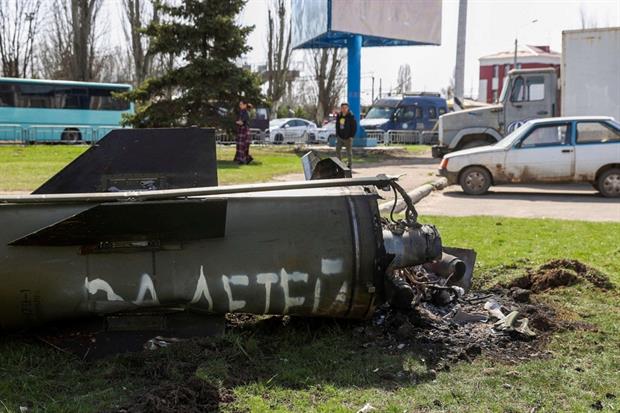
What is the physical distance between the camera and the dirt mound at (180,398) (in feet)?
10.7

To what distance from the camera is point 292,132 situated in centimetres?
3838

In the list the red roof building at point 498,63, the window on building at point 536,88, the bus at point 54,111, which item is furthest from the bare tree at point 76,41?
the red roof building at point 498,63

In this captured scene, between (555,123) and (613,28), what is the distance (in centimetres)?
416

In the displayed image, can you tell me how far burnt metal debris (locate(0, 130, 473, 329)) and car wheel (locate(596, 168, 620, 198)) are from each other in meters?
9.96

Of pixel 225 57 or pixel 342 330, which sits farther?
pixel 225 57

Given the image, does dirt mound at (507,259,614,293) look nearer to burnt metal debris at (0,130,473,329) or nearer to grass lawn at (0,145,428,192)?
burnt metal debris at (0,130,473,329)

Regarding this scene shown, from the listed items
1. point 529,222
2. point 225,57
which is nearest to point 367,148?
point 225,57

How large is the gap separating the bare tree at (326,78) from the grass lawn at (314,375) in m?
46.3

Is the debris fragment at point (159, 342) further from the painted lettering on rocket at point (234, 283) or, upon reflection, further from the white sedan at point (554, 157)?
the white sedan at point (554, 157)

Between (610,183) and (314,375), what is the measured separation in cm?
1095

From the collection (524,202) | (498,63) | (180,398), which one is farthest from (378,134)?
(498,63)

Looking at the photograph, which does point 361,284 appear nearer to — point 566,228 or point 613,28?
point 566,228

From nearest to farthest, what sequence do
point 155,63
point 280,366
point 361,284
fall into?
point 280,366, point 361,284, point 155,63

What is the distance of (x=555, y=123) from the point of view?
44.0 feet
